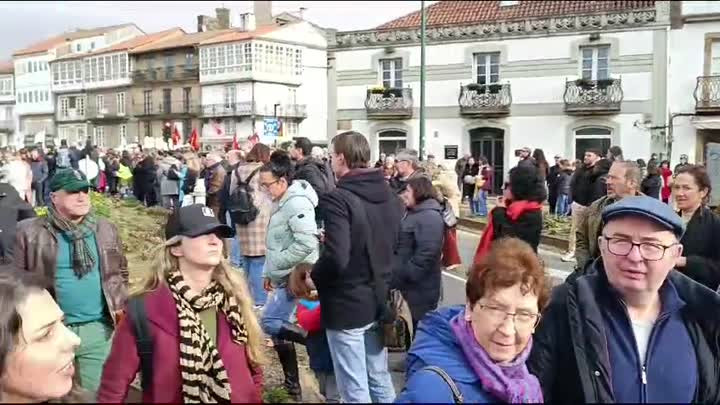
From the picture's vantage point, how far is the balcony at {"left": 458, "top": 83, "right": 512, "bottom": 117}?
28.4 m

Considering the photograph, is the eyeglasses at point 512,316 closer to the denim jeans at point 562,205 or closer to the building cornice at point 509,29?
the denim jeans at point 562,205

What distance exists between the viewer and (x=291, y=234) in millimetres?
5621

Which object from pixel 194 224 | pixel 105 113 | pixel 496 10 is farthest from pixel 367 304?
pixel 105 113

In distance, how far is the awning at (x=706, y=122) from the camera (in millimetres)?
24997

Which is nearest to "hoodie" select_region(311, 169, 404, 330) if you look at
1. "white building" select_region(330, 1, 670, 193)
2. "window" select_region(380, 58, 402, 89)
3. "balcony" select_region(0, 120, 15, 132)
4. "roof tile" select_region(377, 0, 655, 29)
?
"white building" select_region(330, 1, 670, 193)

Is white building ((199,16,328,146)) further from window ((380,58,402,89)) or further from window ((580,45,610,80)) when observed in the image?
window ((580,45,610,80))

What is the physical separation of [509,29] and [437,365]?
2767 cm

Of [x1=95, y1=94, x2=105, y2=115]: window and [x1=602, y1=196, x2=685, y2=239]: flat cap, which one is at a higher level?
[x1=95, y1=94, x2=105, y2=115]: window

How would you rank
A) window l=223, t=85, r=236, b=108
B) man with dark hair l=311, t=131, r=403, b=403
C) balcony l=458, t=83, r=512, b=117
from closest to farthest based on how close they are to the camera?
man with dark hair l=311, t=131, r=403, b=403 → balcony l=458, t=83, r=512, b=117 → window l=223, t=85, r=236, b=108

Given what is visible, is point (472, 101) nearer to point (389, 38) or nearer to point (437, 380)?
point (389, 38)

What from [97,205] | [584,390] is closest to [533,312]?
[584,390]

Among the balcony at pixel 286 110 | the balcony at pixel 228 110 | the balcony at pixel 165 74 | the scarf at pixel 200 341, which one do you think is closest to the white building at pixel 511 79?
the scarf at pixel 200 341

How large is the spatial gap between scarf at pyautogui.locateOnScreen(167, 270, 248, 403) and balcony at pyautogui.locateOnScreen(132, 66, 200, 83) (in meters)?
66.4

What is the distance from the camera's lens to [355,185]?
4.43m
